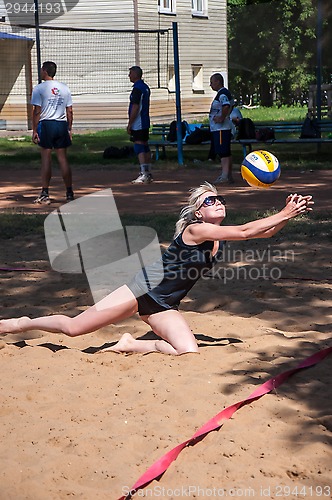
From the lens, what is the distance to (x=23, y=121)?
28.2 metres

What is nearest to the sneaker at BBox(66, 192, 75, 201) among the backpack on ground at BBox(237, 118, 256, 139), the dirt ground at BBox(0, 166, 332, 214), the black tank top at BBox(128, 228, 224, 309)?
the dirt ground at BBox(0, 166, 332, 214)

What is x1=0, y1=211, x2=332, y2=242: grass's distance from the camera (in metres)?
8.87

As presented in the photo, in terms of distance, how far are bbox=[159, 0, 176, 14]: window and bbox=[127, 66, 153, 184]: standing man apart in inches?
648

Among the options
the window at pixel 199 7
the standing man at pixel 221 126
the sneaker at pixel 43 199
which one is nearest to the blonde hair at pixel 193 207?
the sneaker at pixel 43 199

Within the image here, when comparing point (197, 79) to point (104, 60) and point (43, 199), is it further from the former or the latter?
point (43, 199)

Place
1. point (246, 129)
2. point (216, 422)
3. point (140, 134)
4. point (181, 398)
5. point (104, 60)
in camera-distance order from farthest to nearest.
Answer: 1. point (104, 60)
2. point (246, 129)
3. point (140, 134)
4. point (181, 398)
5. point (216, 422)

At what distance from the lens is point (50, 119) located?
37.6 feet

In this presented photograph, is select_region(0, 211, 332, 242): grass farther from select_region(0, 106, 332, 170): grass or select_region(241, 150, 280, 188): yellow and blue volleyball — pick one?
select_region(0, 106, 332, 170): grass

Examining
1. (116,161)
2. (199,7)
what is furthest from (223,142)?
(199,7)

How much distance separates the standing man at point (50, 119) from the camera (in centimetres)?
1136

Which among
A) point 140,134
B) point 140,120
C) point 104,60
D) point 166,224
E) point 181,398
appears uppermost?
point 104,60

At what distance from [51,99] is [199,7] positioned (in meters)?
21.4

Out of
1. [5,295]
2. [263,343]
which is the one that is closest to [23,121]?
[5,295]

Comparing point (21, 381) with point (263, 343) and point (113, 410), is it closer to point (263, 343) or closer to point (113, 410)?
point (113, 410)
